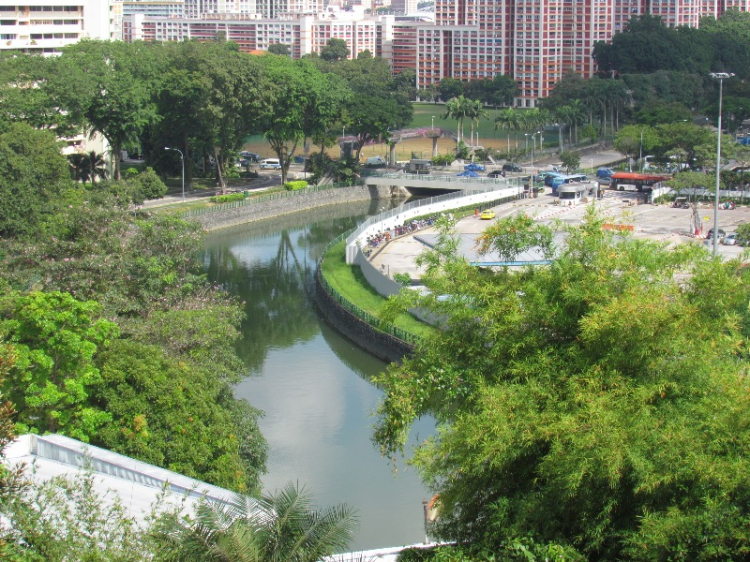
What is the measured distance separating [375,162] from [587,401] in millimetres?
51712

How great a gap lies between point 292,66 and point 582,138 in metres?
22.9

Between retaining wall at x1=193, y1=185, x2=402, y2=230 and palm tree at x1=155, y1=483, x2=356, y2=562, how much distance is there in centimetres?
3558

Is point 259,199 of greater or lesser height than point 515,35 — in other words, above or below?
below

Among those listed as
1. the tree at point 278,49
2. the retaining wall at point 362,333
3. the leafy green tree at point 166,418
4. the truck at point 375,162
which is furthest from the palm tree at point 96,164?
the tree at point 278,49

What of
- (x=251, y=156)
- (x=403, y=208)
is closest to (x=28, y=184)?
(x=403, y=208)

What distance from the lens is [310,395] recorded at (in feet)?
86.2

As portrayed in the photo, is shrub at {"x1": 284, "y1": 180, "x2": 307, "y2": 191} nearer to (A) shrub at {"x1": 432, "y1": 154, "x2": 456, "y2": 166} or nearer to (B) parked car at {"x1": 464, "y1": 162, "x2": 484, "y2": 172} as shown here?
(B) parked car at {"x1": 464, "y1": 162, "x2": 484, "y2": 172}

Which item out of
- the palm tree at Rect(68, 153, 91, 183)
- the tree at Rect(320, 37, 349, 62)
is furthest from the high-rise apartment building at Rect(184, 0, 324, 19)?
the palm tree at Rect(68, 153, 91, 183)

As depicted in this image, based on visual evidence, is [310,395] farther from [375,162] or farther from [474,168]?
[375,162]

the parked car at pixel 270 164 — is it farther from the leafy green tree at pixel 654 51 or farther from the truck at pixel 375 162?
the leafy green tree at pixel 654 51

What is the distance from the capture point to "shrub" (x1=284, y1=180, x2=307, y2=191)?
178ft

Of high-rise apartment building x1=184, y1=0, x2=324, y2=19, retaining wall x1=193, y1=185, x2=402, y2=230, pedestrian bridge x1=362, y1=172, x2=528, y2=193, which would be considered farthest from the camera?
high-rise apartment building x1=184, y1=0, x2=324, y2=19

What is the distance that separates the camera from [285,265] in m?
42.1

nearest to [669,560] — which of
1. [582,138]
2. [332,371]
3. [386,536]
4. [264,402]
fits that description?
[386,536]
